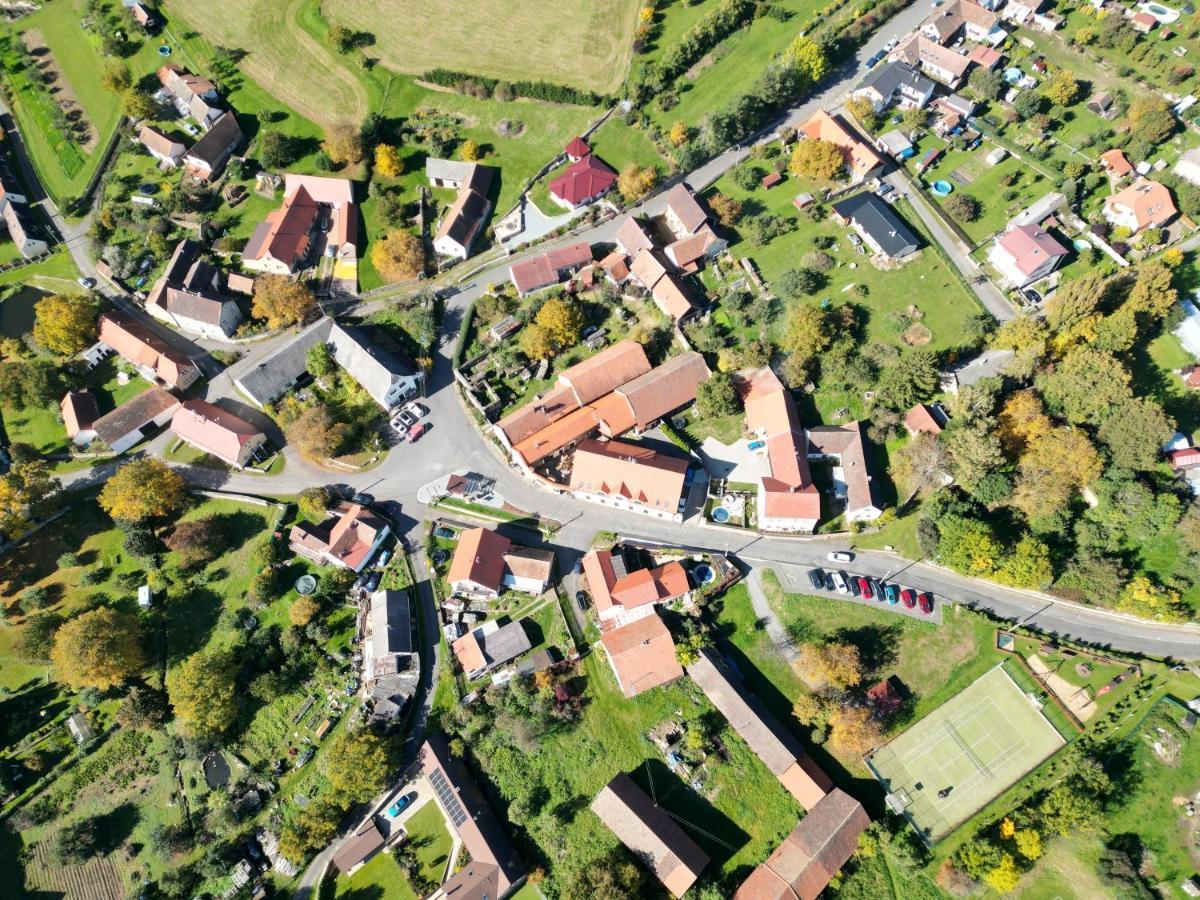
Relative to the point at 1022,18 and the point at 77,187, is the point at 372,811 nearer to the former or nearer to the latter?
the point at 77,187

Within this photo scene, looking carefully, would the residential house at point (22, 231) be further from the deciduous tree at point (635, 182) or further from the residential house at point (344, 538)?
the deciduous tree at point (635, 182)

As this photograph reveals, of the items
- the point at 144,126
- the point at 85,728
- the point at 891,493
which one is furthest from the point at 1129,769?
the point at 144,126

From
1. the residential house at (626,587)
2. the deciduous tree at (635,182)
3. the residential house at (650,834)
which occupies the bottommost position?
the residential house at (650,834)

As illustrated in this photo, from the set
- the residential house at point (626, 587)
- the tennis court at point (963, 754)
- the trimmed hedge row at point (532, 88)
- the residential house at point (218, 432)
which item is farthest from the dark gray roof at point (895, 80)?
the residential house at point (218, 432)

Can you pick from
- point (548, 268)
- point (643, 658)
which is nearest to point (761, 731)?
point (643, 658)

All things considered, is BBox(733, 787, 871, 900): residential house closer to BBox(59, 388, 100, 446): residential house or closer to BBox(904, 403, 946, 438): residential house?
BBox(904, 403, 946, 438): residential house

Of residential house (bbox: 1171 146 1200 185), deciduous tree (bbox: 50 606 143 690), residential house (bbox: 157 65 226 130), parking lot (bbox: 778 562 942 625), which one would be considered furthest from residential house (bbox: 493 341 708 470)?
residential house (bbox: 157 65 226 130)

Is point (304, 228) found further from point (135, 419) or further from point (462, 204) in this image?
point (135, 419)
